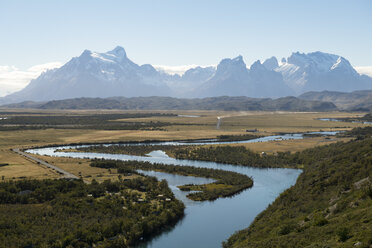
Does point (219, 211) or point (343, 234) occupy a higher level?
point (343, 234)

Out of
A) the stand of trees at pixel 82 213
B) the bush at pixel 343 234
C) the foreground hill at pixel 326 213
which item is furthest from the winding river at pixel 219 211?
the bush at pixel 343 234

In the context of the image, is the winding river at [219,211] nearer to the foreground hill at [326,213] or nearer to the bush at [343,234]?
the foreground hill at [326,213]

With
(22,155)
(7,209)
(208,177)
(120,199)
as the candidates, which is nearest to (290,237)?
(120,199)

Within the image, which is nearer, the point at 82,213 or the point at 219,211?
the point at 82,213

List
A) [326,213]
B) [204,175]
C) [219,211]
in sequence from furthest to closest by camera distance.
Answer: [204,175] → [219,211] → [326,213]

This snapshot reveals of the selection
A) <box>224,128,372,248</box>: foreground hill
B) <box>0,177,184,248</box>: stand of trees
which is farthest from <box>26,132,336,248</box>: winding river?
<box>224,128,372,248</box>: foreground hill

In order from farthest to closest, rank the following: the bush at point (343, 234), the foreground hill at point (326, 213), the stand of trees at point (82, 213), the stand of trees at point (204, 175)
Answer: the stand of trees at point (204, 175), the stand of trees at point (82, 213), the foreground hill at point (326, 213), the bush at point (343, 234)

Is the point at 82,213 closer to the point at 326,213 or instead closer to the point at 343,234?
the point at 326,213

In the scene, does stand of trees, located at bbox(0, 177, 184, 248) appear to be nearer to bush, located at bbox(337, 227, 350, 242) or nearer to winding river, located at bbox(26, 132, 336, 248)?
winding river, located at bbox(26, 132, 336, 248)

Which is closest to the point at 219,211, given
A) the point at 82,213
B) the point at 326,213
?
the point at 82,213
